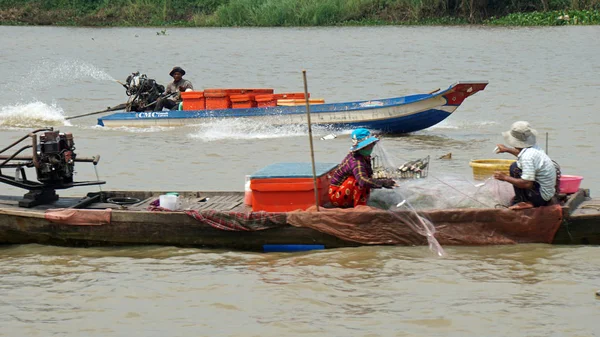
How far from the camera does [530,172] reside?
8.33 metres

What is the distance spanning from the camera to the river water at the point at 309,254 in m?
7.25

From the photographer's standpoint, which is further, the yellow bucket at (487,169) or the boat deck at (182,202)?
the yellow bucket at (487,169)

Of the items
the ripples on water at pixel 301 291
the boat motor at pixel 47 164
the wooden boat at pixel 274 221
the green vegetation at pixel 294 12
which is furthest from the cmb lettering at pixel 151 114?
the green vegetation at pixel 294 12

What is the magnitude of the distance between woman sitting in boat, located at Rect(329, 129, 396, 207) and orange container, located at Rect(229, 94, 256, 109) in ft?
27.7

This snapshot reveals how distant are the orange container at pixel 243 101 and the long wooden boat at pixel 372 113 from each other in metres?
0.23

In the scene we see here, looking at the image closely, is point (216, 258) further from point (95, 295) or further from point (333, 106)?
point (333, 106)

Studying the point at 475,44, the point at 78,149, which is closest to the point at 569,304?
the point at 78,149

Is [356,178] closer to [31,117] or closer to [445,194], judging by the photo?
[445,194]

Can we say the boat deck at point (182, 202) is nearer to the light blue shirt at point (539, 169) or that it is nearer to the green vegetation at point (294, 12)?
the light blue shirt at point (539, 169)

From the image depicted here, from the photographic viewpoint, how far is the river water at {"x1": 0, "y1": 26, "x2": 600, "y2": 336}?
725 cm

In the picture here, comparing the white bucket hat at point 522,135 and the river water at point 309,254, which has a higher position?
the white bucket hat at point 522,135

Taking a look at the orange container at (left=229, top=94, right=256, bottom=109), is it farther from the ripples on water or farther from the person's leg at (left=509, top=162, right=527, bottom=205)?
the person's leg at (left=509, top=162, right=527, bottom=205)

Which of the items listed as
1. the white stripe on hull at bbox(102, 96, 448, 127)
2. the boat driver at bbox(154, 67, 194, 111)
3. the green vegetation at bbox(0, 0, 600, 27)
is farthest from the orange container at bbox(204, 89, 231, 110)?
the green vegetation at bbox(0, 0, 600, 27)

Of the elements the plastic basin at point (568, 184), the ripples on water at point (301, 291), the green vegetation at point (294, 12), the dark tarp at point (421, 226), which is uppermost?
the green vegetation at point (294, 12)
